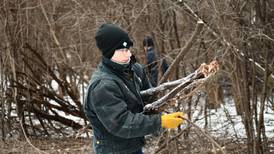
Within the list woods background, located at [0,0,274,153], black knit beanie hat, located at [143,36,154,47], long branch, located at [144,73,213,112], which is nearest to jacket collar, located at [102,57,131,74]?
long branch, located at [144,73,213,112]

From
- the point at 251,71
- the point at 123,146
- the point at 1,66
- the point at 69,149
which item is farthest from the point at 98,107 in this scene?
the point at 1,66

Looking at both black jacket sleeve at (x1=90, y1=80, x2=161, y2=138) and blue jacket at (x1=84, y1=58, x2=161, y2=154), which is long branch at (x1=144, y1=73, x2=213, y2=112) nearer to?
blue jacket at (x1=84, y1=58, x2=161, y2=154)

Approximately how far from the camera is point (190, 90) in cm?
329

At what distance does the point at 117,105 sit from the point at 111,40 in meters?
0.44

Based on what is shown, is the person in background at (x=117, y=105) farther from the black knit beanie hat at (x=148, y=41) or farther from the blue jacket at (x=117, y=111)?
the black knit beanie hat at (x=148, y=41)

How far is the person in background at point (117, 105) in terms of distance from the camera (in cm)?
278

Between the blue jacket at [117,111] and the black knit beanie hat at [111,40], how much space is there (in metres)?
0.06

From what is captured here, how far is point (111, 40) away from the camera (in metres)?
2.93

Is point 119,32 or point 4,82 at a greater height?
point 119,32

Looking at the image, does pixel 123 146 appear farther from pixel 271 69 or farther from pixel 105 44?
pixel 271 69

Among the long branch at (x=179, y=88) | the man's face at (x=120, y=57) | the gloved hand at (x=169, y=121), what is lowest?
the gloved hand at (x=169, y=121)

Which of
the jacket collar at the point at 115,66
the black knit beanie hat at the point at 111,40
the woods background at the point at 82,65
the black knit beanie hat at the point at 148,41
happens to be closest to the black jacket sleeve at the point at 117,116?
the jacket collar at the point at 115,66

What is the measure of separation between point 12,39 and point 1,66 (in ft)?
1.62

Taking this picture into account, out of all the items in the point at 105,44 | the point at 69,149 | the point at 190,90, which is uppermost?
the point at 105,44
